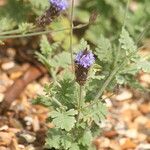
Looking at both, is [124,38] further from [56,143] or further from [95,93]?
[56,143]

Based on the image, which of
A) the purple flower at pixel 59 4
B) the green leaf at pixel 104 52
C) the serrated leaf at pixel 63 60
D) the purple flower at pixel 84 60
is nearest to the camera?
the purple flower at pixel 84 60

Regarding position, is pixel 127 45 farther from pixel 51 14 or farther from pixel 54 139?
pixel 54 139

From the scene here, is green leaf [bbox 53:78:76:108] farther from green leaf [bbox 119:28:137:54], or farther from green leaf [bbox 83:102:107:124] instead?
green leaf [bbox 119:28:137:54]

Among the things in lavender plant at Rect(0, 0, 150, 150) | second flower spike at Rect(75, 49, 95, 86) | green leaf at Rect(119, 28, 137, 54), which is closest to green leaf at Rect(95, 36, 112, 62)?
lavender plant at Rect(0, 0, 150, 150)

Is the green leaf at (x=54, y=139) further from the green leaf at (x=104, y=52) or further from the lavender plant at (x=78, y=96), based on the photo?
the green leaf at (x=104, y=52)

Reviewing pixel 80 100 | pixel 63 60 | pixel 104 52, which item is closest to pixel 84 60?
pixel 80 100

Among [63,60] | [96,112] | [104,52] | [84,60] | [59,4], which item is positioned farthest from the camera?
[63,60]

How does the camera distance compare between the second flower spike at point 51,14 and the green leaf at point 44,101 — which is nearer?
the second flower spike at point 51,14

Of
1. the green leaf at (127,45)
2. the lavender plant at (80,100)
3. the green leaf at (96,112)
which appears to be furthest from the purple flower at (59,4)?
the green leaf at (96,112)

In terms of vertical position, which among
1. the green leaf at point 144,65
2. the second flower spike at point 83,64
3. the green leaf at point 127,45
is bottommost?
the second flower spike at point 83,64
